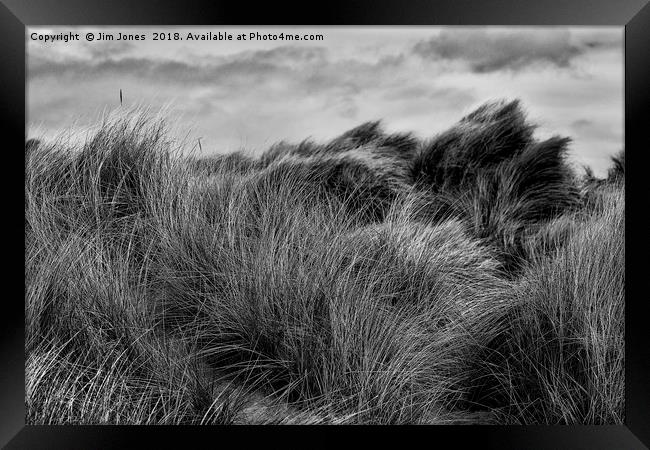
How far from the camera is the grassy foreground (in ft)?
8.50

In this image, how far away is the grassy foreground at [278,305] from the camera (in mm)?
2590

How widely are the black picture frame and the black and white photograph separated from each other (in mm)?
111

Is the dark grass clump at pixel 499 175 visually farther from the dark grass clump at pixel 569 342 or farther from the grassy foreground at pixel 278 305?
the dark grass clump at pixel 569 342

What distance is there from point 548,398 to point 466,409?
15.9 inches

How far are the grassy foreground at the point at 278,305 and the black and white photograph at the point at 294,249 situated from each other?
0.04 feet

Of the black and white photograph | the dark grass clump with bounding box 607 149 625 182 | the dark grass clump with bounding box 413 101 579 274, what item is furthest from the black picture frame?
the dark grass clump with bounding box 413 101 579 274

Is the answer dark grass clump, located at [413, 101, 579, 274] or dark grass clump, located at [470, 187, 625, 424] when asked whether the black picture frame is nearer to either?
dark grass clump, located at [470, 187, 625, 424]

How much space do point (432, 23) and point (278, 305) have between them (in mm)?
1537
